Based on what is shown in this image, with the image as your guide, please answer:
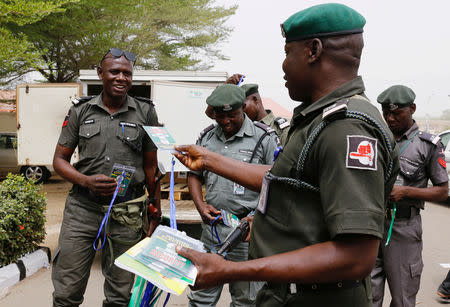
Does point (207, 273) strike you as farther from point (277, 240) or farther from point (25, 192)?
point (25, 192)

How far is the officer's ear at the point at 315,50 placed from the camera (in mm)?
1179

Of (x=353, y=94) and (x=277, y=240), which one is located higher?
(x=353, y=94)

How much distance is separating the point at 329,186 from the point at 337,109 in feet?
0.74

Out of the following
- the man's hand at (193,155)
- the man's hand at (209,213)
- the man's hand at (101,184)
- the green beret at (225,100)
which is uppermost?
the green beret at (225,100)

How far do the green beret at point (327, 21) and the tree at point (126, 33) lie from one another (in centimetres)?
715

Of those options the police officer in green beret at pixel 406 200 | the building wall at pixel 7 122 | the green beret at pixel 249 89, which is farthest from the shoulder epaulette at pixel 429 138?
the building wall at pixel 7 122

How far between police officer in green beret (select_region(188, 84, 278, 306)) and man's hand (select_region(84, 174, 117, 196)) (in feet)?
2.45

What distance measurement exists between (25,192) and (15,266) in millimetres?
823

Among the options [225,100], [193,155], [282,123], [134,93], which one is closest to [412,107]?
[282,123]

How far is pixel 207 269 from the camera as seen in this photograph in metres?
1.11

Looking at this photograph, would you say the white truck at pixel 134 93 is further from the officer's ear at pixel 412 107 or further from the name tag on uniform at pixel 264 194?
the name tag on uniform at pixel 264 194

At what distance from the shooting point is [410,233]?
115 inches

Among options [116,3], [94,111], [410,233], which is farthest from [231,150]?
[116,3]

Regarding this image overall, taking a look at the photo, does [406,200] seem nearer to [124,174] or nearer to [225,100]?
[225,100]
